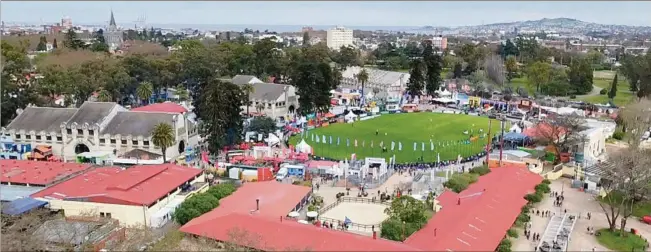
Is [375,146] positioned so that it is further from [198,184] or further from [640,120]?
[640,120]

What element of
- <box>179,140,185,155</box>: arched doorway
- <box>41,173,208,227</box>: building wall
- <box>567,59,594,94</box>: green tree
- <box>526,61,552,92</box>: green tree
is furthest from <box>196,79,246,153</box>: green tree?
<box>567,59,594,94</box>: green tree

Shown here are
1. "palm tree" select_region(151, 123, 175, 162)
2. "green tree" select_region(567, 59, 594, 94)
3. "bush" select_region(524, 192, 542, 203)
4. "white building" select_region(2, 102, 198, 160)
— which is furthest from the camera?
"green tree" select_region(567, 59, 594, 94)

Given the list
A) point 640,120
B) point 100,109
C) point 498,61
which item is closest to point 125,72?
point 100,109

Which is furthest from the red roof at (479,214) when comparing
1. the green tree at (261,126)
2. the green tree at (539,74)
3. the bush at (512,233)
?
the green tree at (539,74)

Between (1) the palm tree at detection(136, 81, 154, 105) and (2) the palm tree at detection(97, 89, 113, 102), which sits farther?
(1) the palm tree at detection(136, 81, 154, 105)

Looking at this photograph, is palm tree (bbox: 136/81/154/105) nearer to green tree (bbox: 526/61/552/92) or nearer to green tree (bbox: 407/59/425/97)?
green tree (bbox: 407/59/425/97)

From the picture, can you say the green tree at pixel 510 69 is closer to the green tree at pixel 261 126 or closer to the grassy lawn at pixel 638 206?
the green tree at pixel 261 126
